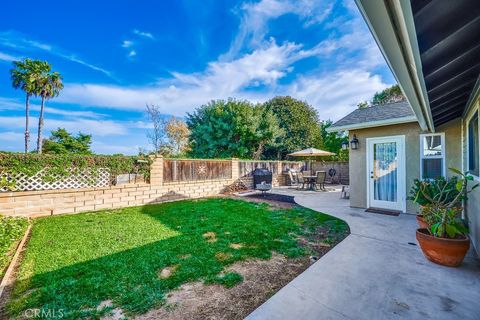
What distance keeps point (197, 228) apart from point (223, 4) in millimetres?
7619

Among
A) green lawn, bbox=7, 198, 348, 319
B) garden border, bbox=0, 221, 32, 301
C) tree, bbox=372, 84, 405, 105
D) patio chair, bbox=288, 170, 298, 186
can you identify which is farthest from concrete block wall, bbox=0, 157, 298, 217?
tree, bbox=372, 84, 405, 105

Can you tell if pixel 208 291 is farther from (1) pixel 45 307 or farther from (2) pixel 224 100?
(2) pixel 224 100

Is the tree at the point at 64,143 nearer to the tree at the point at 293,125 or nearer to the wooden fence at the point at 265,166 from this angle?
the wooden fence at the point at 265,166

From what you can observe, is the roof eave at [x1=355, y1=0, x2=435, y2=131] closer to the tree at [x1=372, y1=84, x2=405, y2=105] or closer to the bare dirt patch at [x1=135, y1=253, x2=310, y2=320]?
the bare dirt patch at [x1=135, y1=253, x2=310, y2=320]

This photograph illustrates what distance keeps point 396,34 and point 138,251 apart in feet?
13.0

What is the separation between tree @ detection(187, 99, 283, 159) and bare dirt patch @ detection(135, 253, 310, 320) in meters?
13.6

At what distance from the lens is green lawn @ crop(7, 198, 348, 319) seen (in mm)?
2133

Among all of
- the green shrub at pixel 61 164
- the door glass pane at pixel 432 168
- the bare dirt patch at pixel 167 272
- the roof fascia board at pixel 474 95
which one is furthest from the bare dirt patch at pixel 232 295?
the green shrub at pixel 61 164

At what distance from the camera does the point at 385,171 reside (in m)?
5.91

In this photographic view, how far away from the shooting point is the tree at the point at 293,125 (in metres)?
18.7

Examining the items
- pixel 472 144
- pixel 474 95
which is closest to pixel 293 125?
pixel 472 144

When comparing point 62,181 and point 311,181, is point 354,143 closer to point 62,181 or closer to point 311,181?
point 311,181

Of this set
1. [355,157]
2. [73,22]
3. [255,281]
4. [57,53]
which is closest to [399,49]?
[255,281]

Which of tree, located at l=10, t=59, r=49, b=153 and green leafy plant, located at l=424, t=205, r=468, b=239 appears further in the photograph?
tree, located at l=10, t=59, r=49, b=153
